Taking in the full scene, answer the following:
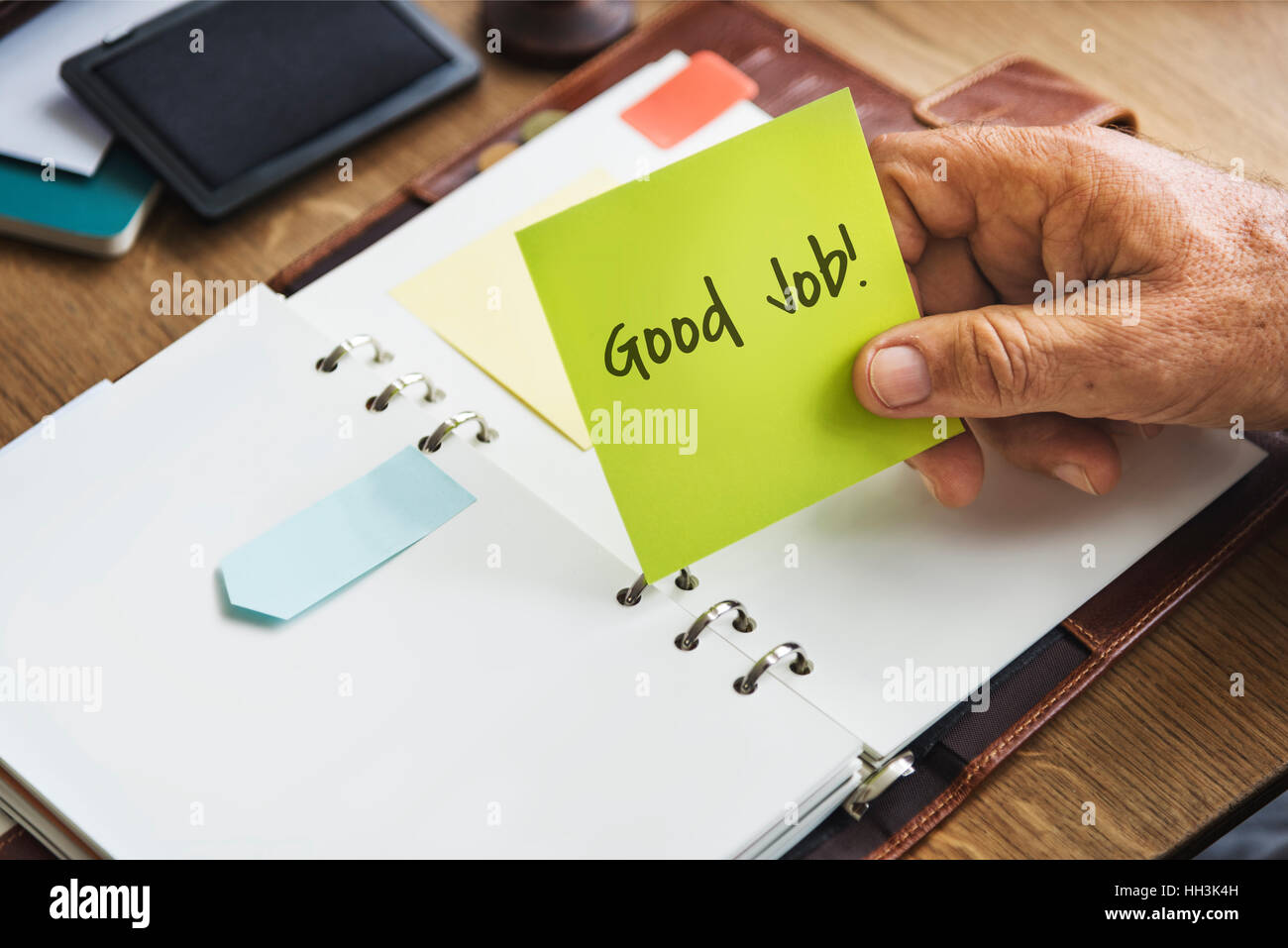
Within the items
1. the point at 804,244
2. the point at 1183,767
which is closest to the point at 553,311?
the point at 804,244

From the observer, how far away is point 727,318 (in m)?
0.61

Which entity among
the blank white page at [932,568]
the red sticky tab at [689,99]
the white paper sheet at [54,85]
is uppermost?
the white paper sheet at [54,85]

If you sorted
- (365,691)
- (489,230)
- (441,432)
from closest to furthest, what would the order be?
(365,691) < (441,432) < (489,230)

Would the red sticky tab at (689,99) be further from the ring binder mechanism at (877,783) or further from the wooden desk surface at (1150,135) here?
the ring binder mechanism at (877,783)

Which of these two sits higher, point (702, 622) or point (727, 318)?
point (727, 318)

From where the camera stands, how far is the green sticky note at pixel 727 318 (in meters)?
0.58

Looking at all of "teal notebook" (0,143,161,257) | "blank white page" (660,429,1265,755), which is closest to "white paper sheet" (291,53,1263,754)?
"blank white page" (660,429,1265,755)

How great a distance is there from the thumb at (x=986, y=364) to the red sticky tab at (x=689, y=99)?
0.35m

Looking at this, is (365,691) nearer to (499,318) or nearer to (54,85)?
(499,318)

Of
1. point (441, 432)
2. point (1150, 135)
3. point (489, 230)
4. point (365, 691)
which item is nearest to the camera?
point (365, 691)

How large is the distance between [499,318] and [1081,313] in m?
0.38

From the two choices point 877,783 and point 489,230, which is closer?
point 877,783

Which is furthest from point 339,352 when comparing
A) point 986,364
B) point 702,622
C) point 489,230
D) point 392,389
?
point 986,364

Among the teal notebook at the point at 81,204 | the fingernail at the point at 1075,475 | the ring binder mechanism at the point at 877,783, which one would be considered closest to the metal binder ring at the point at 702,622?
the ring binder mechanism at the point at 877,783
